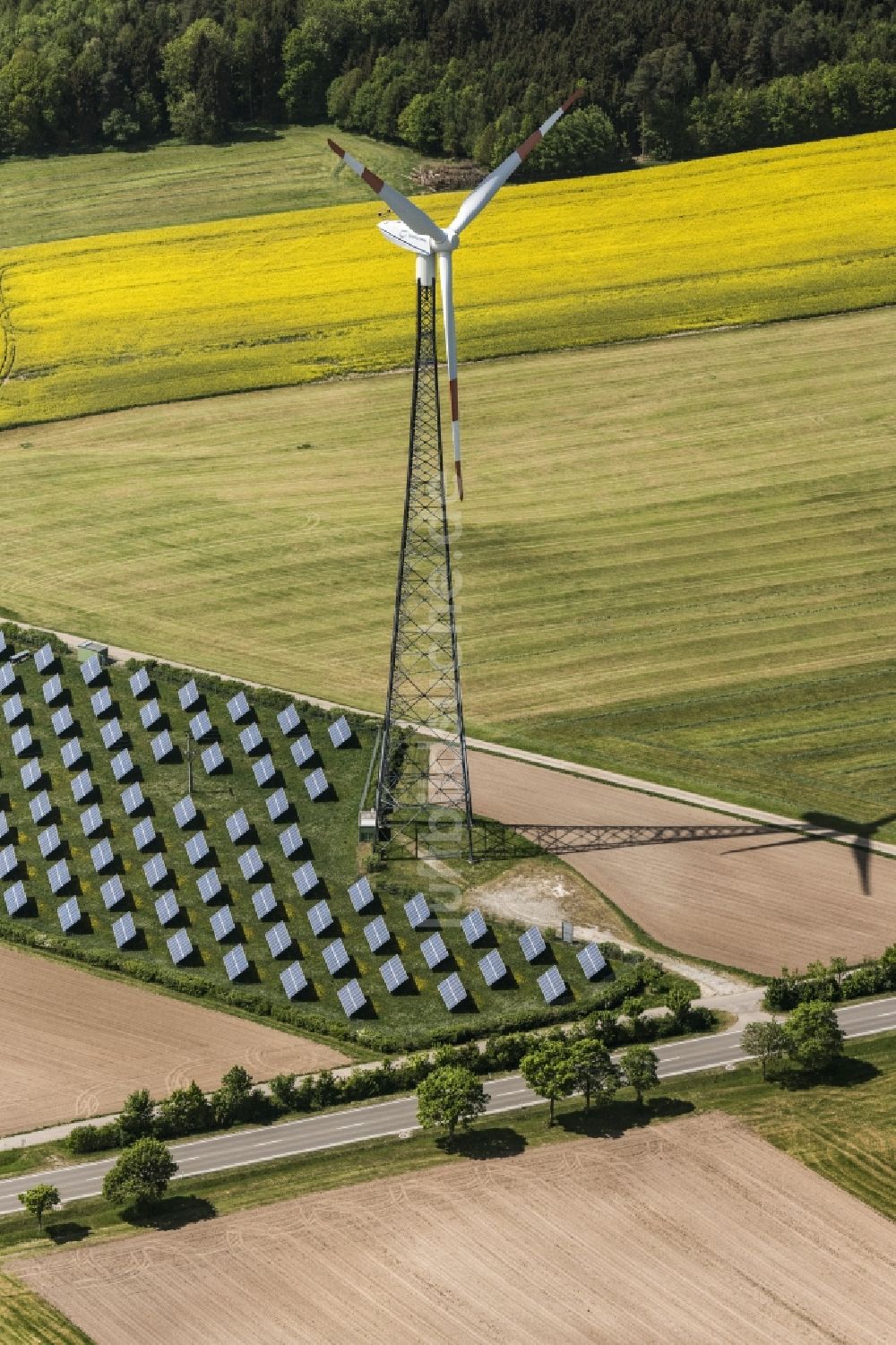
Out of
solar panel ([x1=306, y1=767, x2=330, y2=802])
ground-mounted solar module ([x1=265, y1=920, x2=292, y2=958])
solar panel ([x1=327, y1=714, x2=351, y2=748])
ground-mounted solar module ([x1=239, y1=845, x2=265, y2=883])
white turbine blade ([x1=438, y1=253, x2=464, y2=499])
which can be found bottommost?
ground-mounted solar module ([x1=265, y1=920, x2=292, y2=958])

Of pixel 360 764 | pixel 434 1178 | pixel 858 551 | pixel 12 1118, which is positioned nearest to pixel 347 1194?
pixel 434 1178

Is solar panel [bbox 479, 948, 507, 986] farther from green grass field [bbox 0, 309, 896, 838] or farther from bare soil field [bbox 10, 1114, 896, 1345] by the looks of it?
green grass field [bbox 0, 309, 896, 838]

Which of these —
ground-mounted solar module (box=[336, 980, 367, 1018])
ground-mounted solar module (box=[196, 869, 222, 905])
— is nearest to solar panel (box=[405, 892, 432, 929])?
ground-mounted solar module (box=[336, 980, 367, 1018])

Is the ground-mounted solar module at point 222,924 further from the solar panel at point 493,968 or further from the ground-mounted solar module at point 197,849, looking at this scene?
the solar panel at point 493,968

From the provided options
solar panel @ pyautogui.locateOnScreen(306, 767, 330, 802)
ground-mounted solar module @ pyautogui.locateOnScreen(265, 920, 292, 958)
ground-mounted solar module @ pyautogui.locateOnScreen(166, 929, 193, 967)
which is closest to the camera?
ground-mounted solar module @ pyautogui.locateOnScreen(166, 929, 193, 967)

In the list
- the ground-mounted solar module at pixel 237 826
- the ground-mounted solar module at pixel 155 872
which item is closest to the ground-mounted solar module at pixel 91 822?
the ground-mounted solar module at pixel 155 872

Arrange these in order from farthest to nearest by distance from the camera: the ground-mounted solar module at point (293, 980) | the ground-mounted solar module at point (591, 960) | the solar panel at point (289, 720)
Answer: the solar panel at point (289, 720)
the ground-mounted solar module at point (591, 960)
the ground-mounted solar module at point (293, 980)

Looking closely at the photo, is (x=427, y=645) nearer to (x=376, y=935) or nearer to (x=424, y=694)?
(x=424, y=694)
